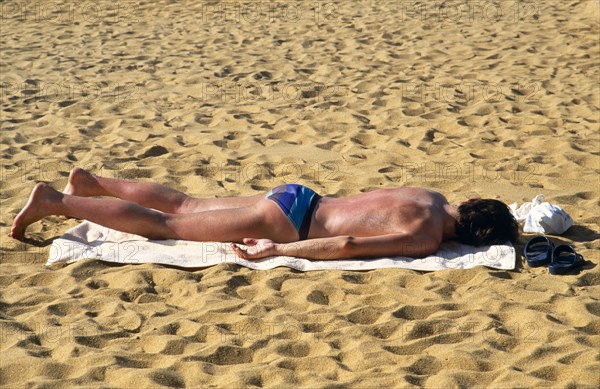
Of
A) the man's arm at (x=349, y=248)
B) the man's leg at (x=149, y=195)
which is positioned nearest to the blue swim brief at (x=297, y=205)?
the man's arm at (x=349, y=248)

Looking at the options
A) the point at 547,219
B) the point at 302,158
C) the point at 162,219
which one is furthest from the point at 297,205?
the point at 302,158

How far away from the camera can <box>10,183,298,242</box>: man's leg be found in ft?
16.1

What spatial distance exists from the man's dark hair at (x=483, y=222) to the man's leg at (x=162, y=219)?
0.96 meters

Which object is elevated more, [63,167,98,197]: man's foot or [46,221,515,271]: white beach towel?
[63,167,98,197]: man's foot

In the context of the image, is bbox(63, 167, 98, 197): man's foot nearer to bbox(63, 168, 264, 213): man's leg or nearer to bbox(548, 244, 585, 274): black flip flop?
bbox(63, 168, 264, 213): man's leg

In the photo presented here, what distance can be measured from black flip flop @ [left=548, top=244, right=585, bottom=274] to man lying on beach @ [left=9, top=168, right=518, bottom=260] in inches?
11.3

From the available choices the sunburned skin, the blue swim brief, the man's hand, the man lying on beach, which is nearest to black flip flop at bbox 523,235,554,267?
the man lying on beach

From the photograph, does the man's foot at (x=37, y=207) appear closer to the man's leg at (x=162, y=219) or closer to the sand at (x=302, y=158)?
the man's leg at (x=162, y=219)

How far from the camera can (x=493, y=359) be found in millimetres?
3695

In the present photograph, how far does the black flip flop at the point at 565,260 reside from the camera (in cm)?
461

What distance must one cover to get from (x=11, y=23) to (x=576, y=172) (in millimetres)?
8714

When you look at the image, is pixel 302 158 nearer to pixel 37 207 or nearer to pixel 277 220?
pixel 277 220

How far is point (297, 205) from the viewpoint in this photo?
4.89m

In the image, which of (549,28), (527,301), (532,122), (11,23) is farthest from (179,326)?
(11,23)
